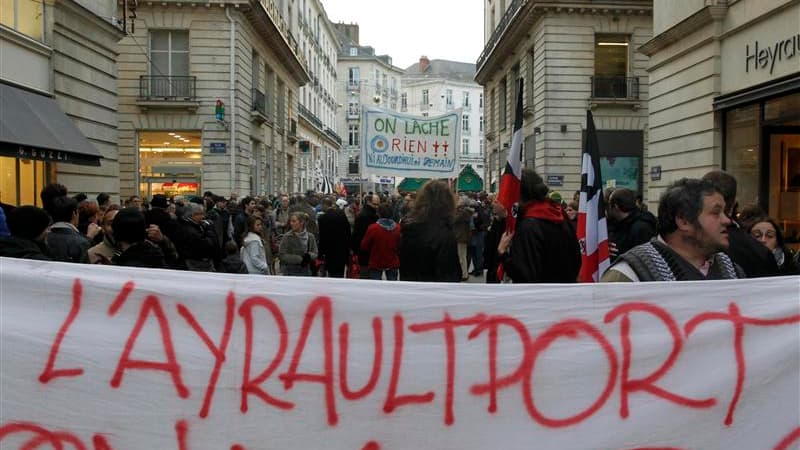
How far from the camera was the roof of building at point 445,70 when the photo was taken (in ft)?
331

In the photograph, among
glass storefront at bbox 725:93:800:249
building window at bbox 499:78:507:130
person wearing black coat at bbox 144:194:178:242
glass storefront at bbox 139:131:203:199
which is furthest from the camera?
building window at bbox 499:78:507:130

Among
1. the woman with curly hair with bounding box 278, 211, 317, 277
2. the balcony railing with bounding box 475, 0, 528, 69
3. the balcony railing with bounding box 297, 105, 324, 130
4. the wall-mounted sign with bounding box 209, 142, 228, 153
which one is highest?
the balcony railing with bounding box 475, 0, 528, 69

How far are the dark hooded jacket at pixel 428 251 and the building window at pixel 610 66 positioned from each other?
2378cm

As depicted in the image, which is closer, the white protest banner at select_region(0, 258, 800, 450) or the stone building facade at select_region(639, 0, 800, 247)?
the white protest banner at select_region(0, 258, 800, 450)

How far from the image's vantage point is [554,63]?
92.1 feet

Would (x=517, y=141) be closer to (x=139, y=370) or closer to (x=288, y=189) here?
(x=139, y=370)

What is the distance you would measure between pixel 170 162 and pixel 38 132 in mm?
15759

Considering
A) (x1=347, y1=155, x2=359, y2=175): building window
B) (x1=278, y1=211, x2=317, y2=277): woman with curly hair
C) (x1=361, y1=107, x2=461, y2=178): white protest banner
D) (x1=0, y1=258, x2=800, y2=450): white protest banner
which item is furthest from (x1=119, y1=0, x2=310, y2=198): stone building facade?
(x1=347, y1=155, x2=359, y2=175): building window

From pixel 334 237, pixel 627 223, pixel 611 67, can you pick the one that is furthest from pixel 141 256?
pixel 611 67

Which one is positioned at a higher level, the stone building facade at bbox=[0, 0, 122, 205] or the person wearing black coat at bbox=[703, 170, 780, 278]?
the stone building facade at bbox=[0, 0, 122, 205]

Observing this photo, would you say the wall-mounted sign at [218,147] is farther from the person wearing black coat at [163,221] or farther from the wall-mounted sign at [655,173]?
the person wearing black coat at [163,221]

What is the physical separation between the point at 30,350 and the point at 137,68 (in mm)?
25936

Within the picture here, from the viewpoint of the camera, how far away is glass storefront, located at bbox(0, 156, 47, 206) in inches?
492

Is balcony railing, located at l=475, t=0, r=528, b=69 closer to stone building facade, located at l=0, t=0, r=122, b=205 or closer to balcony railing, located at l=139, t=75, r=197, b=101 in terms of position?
balcony railing, located at l=139, t=75, r=197, b=101
